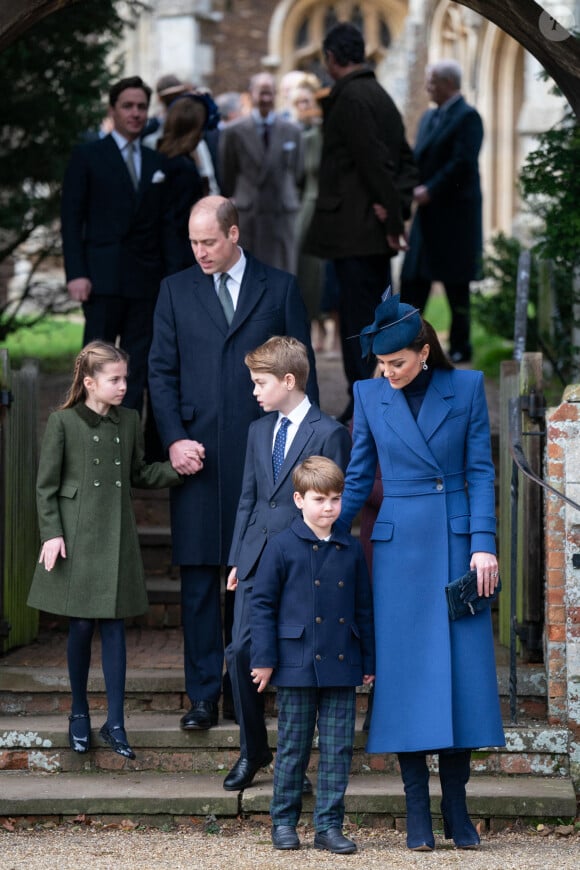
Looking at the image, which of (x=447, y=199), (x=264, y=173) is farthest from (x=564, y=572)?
(x=264, y=173)

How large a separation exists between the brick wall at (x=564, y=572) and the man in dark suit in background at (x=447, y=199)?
4.75m

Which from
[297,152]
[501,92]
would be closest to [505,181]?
[501,92]

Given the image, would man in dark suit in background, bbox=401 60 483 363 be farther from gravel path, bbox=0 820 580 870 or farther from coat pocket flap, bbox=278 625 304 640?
coat pocket flap, bbox=278 625 304 640

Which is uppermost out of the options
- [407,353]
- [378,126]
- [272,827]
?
[378,126]

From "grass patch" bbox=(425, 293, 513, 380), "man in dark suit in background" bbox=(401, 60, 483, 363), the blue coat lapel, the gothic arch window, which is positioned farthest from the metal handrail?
the gothic arch window

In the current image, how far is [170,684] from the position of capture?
7062 mm

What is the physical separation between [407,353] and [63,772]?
2.32 m

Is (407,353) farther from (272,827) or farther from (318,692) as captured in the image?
(272,827)

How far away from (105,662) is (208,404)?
1113 mm

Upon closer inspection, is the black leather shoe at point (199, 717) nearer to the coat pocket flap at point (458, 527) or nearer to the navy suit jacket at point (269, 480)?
the navy suit jacket at point (269, 480)

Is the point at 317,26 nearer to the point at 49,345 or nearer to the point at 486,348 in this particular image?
the point at 49,345

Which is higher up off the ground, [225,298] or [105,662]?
[225,298]

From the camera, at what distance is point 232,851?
5.79 m

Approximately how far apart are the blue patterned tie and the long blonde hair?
0.78 m
